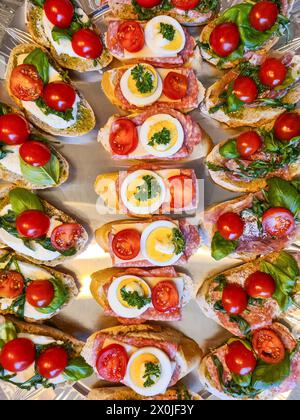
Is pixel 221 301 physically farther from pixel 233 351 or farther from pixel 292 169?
pixel 292 169

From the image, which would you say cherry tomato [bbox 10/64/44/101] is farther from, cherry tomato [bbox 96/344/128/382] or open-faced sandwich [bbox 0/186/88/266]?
cherry tomato [bbox 96/344/128/382]

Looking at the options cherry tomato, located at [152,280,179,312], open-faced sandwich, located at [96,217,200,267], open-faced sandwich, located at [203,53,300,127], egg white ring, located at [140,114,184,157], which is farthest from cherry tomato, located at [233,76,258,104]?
cherry tomato, located at [152,280,179,312]

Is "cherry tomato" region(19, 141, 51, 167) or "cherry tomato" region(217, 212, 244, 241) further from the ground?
"cherry tomato" region(19, 141, 51, 167)

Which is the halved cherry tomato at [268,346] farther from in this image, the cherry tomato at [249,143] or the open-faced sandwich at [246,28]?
the open-faced sandwich at [246,28]

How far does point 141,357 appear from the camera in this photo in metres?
3.40

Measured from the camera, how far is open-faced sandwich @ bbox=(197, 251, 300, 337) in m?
3.45

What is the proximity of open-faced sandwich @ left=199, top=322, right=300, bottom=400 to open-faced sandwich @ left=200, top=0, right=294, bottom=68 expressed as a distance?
7.93 feet

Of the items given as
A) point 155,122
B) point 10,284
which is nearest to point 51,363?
point 10,284

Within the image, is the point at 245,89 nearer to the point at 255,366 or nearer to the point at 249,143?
the point at 249,143

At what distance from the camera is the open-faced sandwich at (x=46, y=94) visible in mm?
3353

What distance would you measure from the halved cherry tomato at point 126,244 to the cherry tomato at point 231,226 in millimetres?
720

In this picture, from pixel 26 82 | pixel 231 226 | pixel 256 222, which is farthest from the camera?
pixel 256 222

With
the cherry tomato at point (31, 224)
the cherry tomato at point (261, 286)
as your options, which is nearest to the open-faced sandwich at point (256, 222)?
the cherry tomato at point (261, 286)

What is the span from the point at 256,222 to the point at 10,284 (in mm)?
2175
